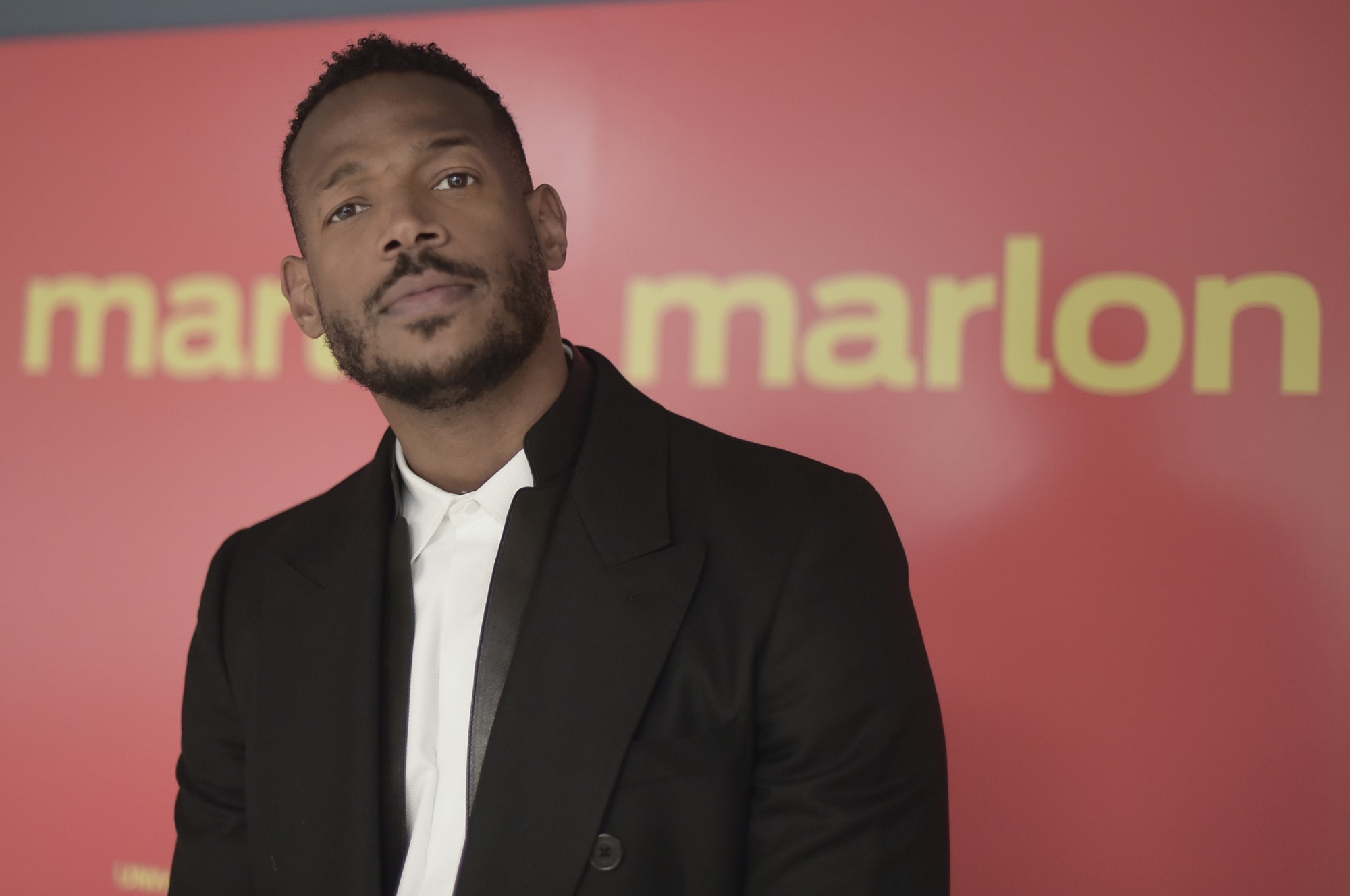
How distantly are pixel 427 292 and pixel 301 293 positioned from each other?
34 centimetres

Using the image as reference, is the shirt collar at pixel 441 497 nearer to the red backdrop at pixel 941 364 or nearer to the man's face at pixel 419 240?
the man's face at pixel 419 240

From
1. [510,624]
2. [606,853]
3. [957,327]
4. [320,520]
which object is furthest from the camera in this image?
[957,327]

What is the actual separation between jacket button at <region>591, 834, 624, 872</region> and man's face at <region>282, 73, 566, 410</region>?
50 centimetres

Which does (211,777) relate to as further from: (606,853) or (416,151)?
(416,151)

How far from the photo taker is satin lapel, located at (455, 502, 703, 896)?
1200 millimetres

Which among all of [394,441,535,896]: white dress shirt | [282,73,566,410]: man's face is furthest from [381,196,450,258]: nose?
[394,441,535,896]: white dress shirt

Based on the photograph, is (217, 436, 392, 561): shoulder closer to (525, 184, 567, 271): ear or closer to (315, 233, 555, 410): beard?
(315, 233, 555, 410): beard

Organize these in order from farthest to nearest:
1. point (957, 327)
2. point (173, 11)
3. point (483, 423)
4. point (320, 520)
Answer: point (173, 11), point (957, 327), point (320, 520), point (483, 423)

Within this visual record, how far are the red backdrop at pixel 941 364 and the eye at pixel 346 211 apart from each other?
92 centimetres

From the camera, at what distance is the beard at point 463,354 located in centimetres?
135

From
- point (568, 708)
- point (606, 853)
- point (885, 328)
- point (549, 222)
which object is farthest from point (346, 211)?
point (885, 328)

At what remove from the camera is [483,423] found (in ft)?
4.66

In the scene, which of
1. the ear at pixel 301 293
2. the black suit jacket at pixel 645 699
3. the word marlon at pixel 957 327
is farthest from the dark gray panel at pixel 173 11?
the black suit jacket at pixel 645 699

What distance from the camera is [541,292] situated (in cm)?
143
